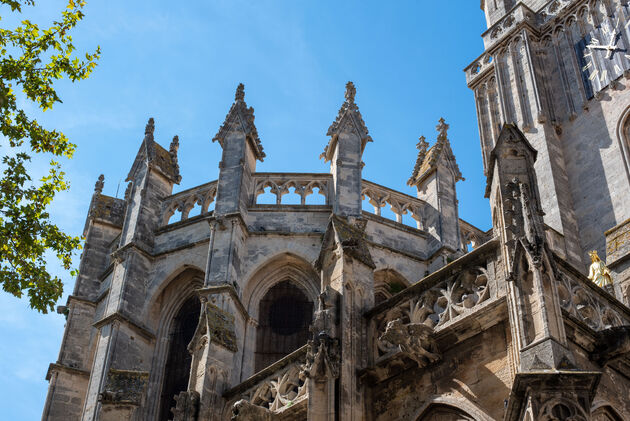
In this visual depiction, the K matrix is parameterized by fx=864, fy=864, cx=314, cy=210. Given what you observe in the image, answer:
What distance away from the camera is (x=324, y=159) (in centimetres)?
2203

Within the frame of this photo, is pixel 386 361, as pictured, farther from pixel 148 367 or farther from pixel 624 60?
pixel 624 60

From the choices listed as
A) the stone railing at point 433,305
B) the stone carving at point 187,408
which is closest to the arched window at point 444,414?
the stone railing at point 433,305

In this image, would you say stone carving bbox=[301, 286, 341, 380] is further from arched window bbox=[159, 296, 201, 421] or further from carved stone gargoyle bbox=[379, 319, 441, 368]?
arched window bbox=[159, 296, 201, 421]

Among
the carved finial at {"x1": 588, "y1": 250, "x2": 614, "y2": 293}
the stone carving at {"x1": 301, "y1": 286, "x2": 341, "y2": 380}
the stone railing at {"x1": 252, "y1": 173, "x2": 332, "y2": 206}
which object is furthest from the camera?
the stone railing at {"x1": 252, "y1": 173, "x2": 332, "y2": 206}

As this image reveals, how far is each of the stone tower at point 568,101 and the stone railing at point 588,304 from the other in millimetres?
9314

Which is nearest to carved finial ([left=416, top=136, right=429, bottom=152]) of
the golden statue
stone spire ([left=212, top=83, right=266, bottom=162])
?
stone spire ([left=212, top=83, right=266, bottom=162])

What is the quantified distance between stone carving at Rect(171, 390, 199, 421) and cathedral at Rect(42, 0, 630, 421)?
52 mm

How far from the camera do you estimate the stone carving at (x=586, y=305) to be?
9.58 m

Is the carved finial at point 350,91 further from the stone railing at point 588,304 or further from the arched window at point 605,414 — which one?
the arched window at point 605,414

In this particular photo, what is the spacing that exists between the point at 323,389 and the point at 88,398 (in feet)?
31.1

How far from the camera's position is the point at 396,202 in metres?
22.0

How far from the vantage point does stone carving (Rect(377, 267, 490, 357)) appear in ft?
33.0

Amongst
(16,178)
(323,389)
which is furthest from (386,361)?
(16,178)

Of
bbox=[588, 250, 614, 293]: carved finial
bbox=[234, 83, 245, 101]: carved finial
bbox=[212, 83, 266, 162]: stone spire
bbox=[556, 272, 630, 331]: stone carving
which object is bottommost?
bbox=[556, 272, 630, 331]: stone carving
